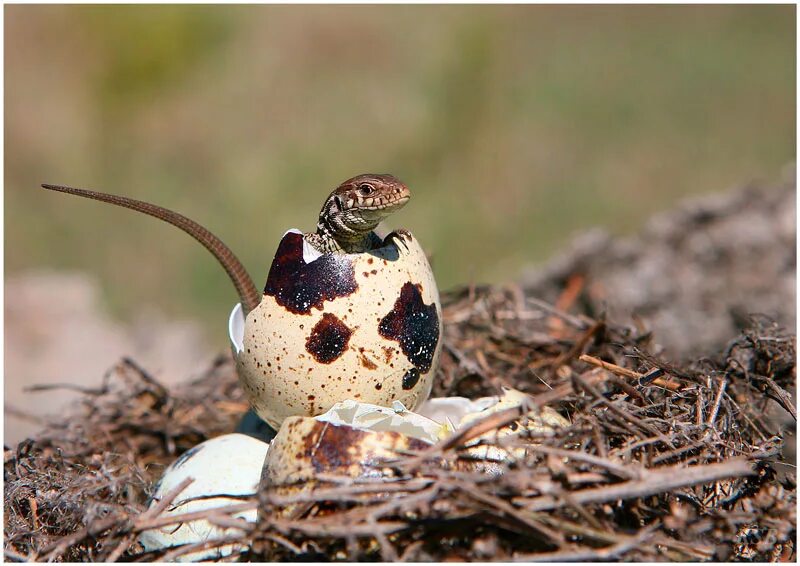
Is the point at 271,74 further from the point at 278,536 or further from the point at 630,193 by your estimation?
the point at 278,536

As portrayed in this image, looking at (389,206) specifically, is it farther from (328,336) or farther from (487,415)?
(487,415)

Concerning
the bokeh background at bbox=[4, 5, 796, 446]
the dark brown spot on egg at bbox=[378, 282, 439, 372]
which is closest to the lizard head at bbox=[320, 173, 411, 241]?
the dark brown spot on egg at bbox=[378, 282, 439, 372]

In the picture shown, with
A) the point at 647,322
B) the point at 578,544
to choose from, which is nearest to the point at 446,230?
the point at 647,322

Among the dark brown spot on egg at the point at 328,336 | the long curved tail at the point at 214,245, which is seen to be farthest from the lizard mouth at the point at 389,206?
the long curved tail at the point at 214,245

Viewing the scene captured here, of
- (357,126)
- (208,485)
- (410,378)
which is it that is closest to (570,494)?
(410,378)

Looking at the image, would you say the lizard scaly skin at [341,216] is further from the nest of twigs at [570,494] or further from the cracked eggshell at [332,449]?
the nest of twigs at [570,494]
